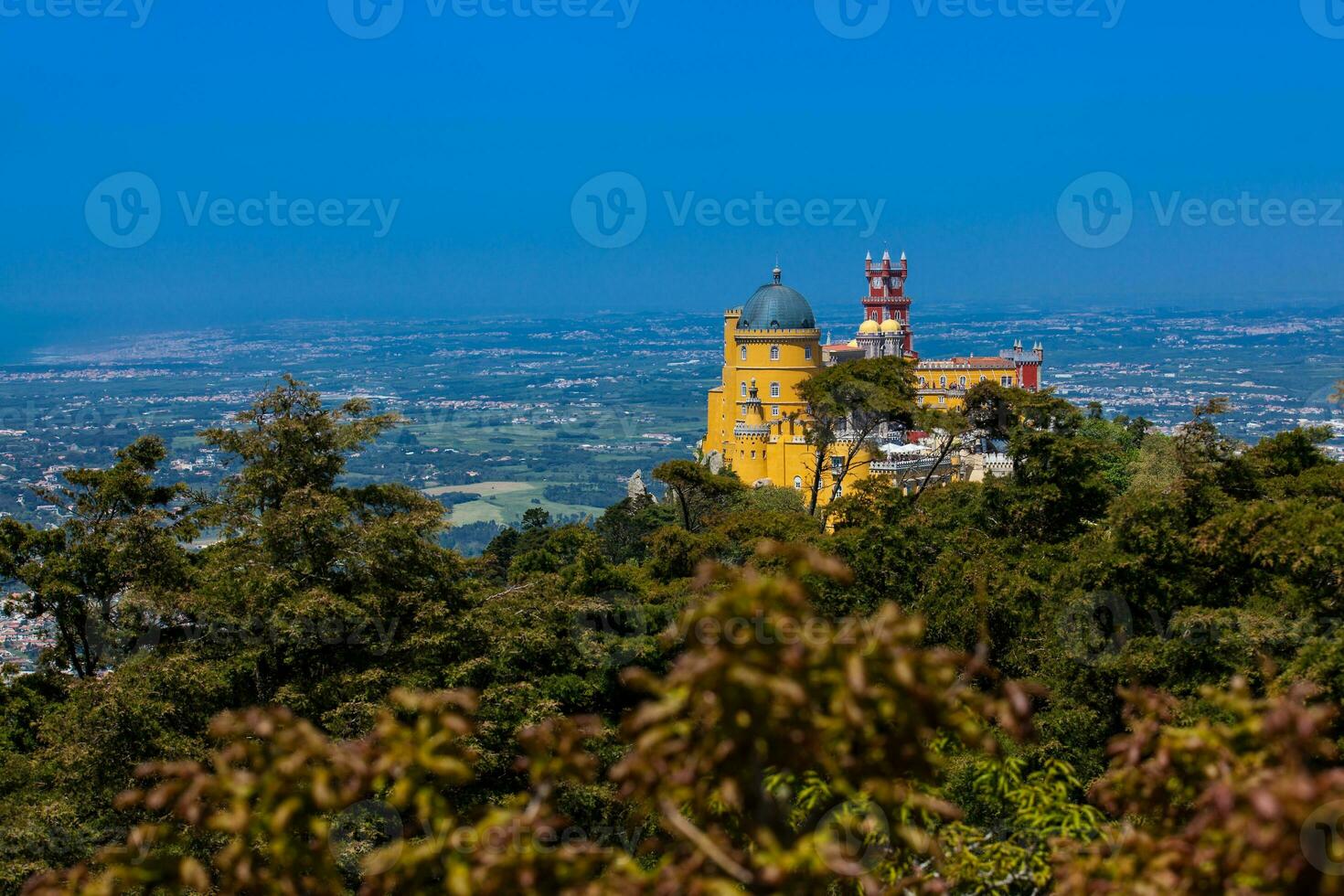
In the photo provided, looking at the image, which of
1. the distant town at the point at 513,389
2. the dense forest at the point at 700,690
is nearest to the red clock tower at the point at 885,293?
the distant town at the point at 513,389

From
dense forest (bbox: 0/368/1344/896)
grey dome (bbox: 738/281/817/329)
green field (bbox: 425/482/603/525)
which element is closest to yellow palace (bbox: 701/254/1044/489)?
grey dome (bbox: 738/281/817/329)

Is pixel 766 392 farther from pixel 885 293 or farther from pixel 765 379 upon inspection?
pixel 885 293

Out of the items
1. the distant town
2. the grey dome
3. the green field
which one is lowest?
the green field

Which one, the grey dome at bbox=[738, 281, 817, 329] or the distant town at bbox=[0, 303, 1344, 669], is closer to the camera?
the grey dome at bbox=[738, 281, 817, 329]

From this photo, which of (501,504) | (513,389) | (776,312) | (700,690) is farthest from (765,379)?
(513,389)

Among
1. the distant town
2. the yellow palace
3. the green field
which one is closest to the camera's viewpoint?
the yellow palace

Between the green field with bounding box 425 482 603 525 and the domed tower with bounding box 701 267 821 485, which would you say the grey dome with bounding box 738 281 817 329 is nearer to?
the domed tower with bounding box 701 267 821 485

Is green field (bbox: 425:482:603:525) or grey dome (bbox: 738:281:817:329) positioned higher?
grey dome (bbox: 738:281:817:329)
